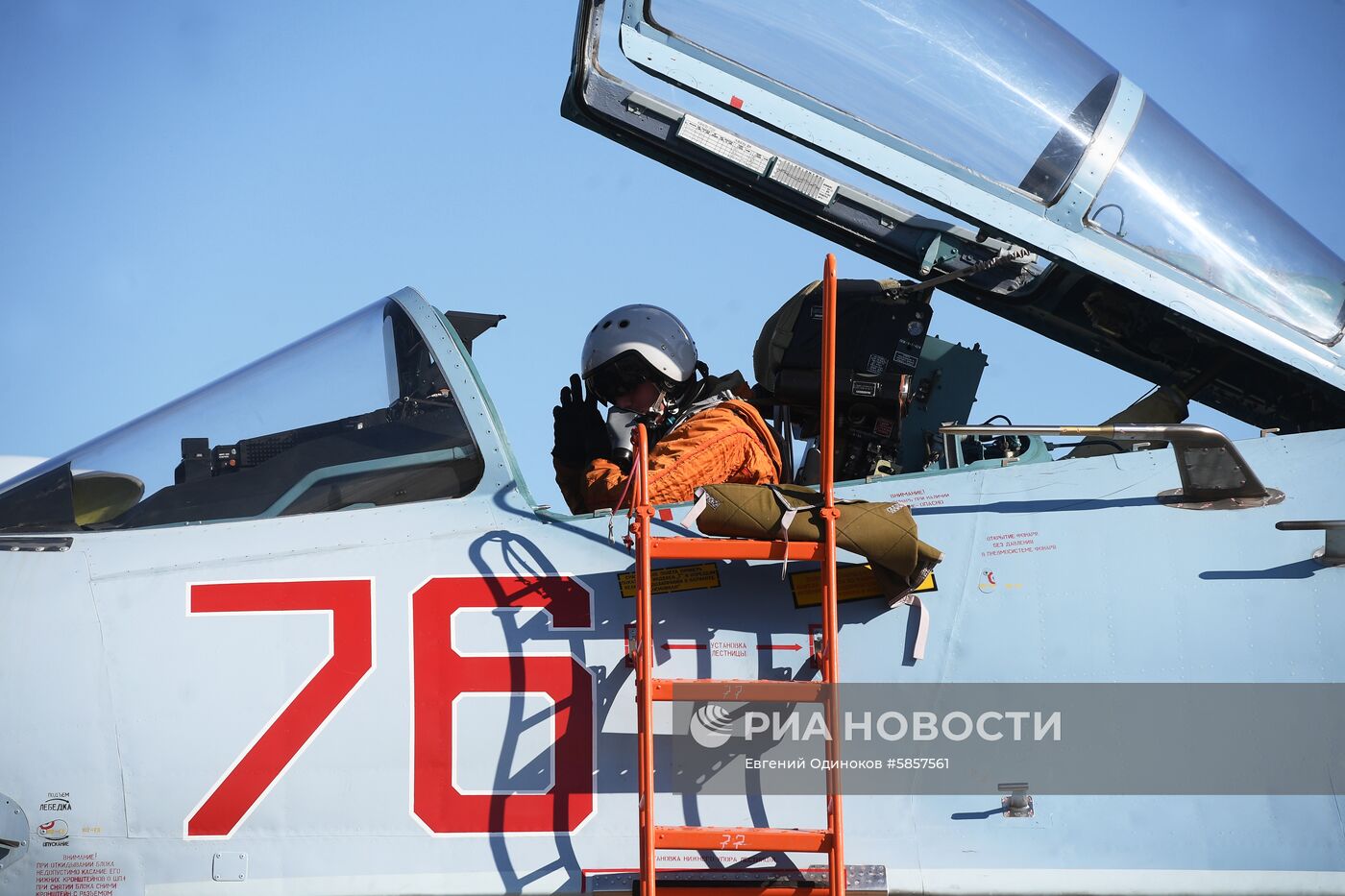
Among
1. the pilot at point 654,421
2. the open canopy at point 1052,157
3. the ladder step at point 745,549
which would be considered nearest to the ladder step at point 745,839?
the ladder step at point 745,549

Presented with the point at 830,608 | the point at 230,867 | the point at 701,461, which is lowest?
the point at 230,867

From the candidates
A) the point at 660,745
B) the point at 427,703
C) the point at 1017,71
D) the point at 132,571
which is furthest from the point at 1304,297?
the point at 132,571

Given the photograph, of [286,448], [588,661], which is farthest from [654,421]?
[286,448]

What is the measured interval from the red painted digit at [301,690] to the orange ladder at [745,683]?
2.61ft

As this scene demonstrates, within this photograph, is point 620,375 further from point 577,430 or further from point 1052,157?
point 1052,157

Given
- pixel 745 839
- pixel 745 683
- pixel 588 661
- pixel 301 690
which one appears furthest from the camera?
pixel 588 661

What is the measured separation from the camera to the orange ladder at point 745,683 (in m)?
3.45

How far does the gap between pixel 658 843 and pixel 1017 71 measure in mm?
2869

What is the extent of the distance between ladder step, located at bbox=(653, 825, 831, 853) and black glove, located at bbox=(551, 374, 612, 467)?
1.49m

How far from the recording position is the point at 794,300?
521 cm

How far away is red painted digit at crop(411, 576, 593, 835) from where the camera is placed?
12.3 ft

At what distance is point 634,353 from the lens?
4.73 m

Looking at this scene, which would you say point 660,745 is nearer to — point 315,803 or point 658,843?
point 658,843

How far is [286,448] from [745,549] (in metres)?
1.50
